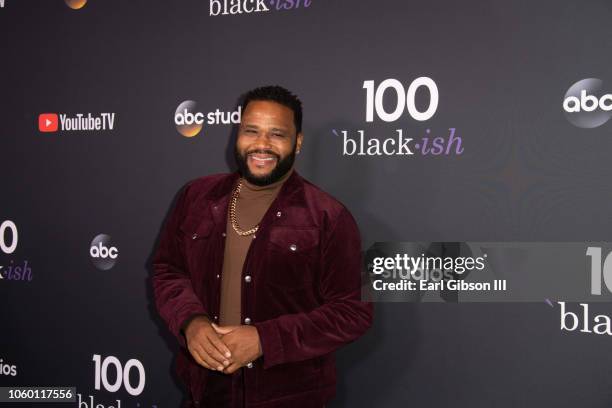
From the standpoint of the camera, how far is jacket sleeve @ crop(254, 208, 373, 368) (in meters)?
1.60

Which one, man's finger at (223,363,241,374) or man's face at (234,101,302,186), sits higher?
man's face at (234,101,302,186)

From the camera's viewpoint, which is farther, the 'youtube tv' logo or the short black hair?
the 'youtube tv' logo

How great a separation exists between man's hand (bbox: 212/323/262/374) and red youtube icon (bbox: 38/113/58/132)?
174 cm

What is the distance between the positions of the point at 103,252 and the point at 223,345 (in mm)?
1411

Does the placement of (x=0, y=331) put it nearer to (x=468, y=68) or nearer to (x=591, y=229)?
(x=468, y=68)

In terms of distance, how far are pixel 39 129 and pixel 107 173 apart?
0.46 meters

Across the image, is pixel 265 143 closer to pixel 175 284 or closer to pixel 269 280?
pixel 269 280

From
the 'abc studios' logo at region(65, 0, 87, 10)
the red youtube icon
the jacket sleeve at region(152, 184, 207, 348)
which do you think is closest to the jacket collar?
the jacket sleeve at region(152, 184, 207, 348)

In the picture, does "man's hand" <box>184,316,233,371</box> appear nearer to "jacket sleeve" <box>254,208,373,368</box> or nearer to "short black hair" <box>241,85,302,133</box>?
"jacket sleeve" <box>254,208,373,368</box>

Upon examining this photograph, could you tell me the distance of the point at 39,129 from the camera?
111 inches

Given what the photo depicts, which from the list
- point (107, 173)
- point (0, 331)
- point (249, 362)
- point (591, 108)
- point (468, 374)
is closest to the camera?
point (249, 362)

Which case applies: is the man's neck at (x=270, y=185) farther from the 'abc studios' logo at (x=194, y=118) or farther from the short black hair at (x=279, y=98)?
the 'abc studios' logo at (x=194, y=118)

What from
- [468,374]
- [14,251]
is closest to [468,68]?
[468,374]

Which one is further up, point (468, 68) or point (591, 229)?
point (468, 68)
